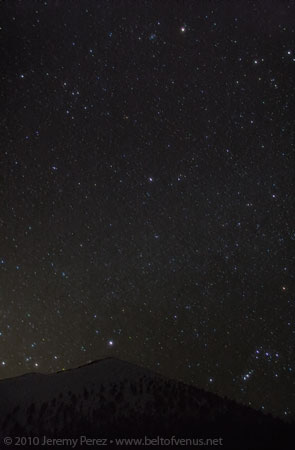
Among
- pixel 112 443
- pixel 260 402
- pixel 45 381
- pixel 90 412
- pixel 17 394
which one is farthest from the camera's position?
pixel 260 402

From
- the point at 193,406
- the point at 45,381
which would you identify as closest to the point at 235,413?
the point at 193,406

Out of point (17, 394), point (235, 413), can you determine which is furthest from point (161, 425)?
point (17, 394)

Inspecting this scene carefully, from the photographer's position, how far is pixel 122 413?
1980 mm

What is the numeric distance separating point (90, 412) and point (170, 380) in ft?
2.22

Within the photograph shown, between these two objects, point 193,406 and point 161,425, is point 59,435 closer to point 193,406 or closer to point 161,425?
point 161,425

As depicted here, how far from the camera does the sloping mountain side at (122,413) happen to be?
1.75m

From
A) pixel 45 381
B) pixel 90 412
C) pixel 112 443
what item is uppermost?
pixel 45 381

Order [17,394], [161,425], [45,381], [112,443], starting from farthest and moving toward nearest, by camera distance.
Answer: [45,381], [17,394], [161,425], [112,443]

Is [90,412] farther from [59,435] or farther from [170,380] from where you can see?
[170,380]

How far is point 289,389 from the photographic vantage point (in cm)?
260

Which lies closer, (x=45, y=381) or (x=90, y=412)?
(x=90, y=412)

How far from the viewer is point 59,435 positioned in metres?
1.77

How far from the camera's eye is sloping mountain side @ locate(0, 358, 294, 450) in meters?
1.75

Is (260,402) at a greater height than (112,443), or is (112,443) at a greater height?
(260,402)
